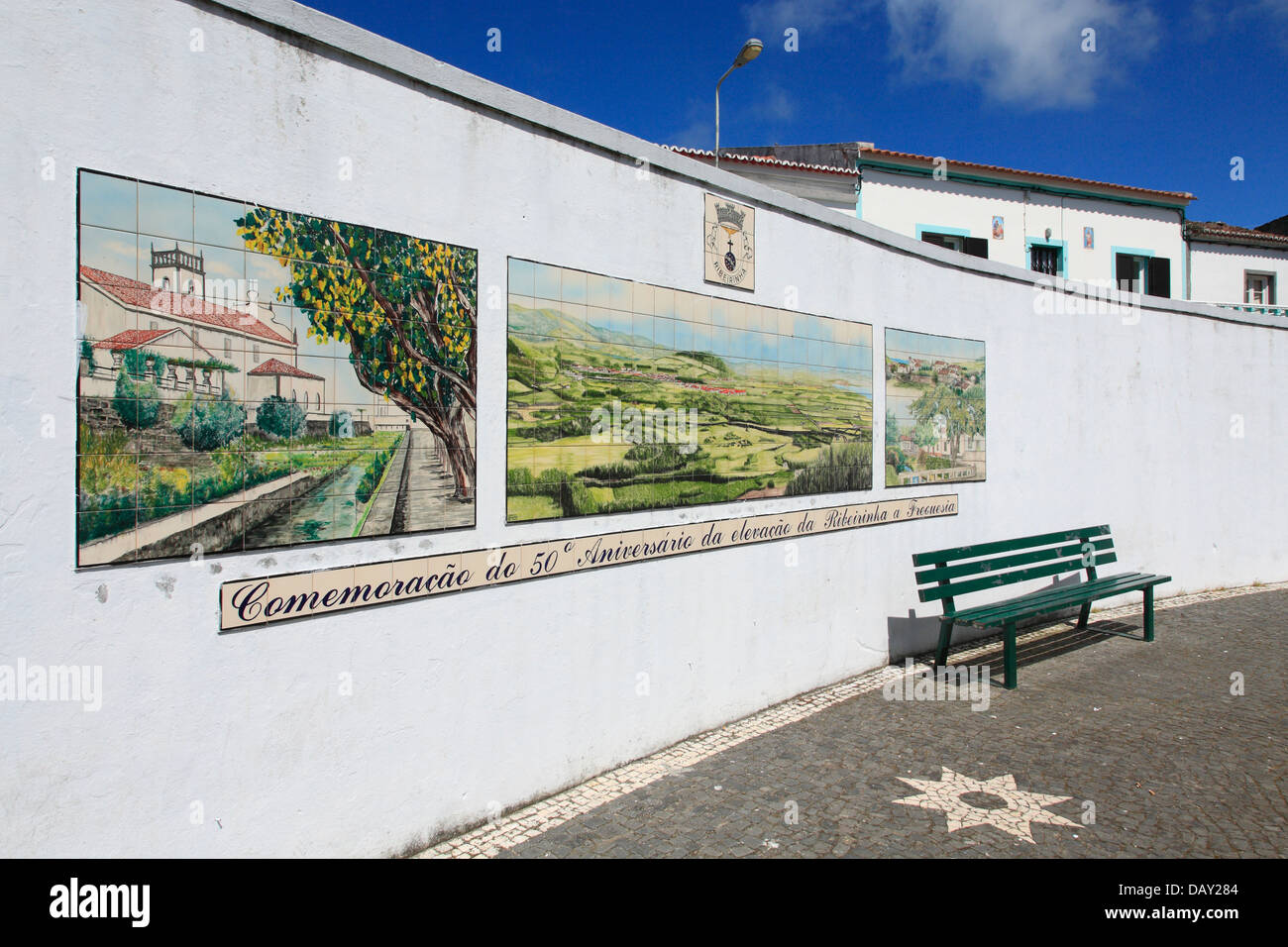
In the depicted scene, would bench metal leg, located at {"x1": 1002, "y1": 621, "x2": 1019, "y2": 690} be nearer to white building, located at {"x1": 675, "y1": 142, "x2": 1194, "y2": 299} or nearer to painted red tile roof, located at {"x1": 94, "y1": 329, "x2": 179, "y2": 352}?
painted red tile roof, located at {"x1": 94, "y1": 329, "x2": 179, "y2": 352}

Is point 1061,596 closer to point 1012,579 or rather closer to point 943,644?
point 1012,579

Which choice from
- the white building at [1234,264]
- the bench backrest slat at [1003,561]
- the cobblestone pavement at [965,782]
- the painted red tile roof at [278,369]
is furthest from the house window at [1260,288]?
the painted red tile roof at [278,369]

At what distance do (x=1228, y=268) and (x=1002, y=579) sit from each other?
20.4 meters

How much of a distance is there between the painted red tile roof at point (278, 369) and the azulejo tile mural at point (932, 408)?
16.3 feet

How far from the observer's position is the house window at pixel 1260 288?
2212 centimetres

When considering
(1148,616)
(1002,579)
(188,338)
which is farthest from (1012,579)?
(188,338)

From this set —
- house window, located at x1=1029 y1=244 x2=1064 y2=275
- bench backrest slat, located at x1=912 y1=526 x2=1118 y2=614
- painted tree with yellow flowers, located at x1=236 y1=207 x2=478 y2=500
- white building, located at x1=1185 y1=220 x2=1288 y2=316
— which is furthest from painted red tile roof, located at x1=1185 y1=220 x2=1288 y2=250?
painted tree with yellow flowers, located at x1=236 y1=207 x2=478 y2=500

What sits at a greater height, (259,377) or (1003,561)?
(259,377)

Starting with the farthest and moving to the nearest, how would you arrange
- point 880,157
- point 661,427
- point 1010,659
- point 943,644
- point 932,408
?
point 880,157
point 932,408
point 943,644
point 1010,659
point 661,427

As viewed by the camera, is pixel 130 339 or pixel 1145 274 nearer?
pixel 130 339

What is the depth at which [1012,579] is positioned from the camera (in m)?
7.22

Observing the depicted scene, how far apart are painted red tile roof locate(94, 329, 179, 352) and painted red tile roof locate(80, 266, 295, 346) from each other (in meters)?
0.09

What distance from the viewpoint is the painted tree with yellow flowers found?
3479 millimetres
